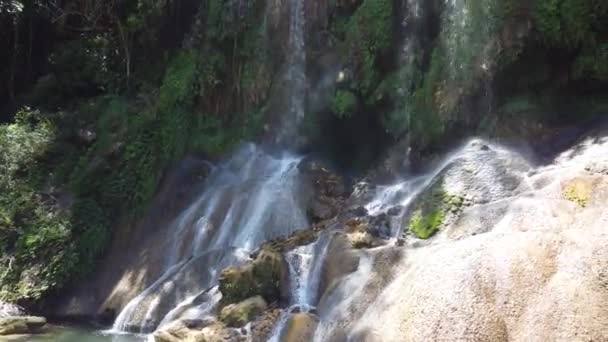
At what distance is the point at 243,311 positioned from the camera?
32.8ft

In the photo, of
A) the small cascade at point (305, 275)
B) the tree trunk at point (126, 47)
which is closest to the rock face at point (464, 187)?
the small cascade at point (305, 275)

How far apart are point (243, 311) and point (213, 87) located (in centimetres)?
1119

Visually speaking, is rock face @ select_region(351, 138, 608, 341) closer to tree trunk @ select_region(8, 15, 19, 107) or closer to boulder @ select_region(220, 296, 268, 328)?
boulder @ select_region(220, 296, 268, 328)

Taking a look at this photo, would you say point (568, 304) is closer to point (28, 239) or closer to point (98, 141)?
point (28, 239)

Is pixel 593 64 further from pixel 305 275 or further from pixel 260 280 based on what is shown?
pixel 260 280

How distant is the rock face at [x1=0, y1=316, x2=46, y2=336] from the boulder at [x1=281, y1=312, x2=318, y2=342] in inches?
273

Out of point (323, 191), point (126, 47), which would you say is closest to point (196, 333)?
point (323, 191)

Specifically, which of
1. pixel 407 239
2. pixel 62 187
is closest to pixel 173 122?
pixel 62 187

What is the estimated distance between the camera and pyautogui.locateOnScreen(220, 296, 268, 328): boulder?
9.90m

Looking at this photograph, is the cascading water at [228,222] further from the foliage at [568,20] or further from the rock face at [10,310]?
the foliage at [568,20]

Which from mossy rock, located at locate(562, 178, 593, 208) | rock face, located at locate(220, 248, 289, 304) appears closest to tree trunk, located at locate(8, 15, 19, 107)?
rock face, located at locate(220, 248, 289, 304)

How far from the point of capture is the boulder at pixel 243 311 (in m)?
Answer: 9.90

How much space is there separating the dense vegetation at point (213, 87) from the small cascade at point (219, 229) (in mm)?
1379

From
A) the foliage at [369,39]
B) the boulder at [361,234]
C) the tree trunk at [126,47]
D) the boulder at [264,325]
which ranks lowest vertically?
the boulder at [264,325]
